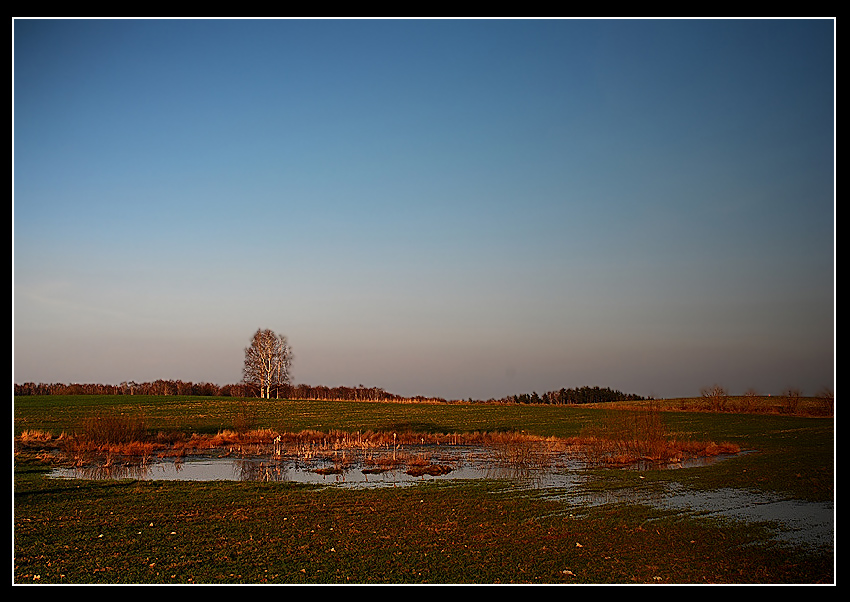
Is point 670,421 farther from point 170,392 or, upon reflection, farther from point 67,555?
point 170,392

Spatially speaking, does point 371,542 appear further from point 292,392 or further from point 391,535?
point 292,392

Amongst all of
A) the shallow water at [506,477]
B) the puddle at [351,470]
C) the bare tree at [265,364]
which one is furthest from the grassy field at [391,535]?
the bare tree at [265,364]

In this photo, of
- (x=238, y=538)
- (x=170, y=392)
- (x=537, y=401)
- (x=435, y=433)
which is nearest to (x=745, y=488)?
(x=238, y=538)

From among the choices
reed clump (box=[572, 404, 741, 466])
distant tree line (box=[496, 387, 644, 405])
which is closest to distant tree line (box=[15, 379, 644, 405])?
distant tree line (box=[496, 387, 644, 405])

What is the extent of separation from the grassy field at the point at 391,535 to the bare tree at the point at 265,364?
5995cm

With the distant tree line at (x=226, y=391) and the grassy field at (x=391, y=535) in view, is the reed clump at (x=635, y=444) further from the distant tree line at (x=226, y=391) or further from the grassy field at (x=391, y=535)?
the distant tree line at (x=226, y=391)

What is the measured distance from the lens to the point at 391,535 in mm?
15195

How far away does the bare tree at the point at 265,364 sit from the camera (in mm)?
89875

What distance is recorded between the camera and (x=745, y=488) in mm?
24391

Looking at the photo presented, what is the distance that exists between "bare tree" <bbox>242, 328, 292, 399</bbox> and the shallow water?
5365 cm

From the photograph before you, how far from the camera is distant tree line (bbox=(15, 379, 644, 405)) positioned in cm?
8675

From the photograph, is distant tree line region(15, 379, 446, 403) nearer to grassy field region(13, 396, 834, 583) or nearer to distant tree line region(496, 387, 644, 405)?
distant tree line region(496, 387, 644, 405)
